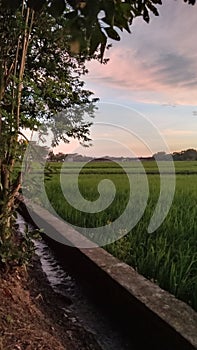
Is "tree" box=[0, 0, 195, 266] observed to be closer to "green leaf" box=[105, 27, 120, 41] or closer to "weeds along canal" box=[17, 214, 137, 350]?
"green leaf" box=[105, 27, 120, 41]

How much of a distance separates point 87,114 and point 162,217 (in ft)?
5.14

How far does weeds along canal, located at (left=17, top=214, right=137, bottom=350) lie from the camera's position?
6.51 feet

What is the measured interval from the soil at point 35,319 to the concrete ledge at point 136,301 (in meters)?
0.22

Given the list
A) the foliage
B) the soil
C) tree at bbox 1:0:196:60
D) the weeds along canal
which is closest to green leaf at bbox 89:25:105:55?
tree at bbox 1:0:196:60

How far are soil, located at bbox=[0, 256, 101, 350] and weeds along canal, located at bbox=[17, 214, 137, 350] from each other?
0.10 feet

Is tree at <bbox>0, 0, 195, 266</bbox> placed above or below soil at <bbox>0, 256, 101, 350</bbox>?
above

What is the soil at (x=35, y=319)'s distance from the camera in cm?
162

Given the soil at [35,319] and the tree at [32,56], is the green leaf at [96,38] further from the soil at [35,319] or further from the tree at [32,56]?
the soil at [35,319]

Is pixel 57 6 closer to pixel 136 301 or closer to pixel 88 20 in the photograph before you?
pixel 88 20

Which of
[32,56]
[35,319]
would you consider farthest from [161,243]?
[32,56]

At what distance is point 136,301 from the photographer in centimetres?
201

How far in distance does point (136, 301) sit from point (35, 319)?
501 millimetres

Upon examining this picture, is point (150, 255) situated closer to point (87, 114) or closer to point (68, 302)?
point (68, 302)

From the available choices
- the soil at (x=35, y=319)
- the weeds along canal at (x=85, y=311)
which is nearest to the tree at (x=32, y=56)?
the soil at (x=35, y=319)
